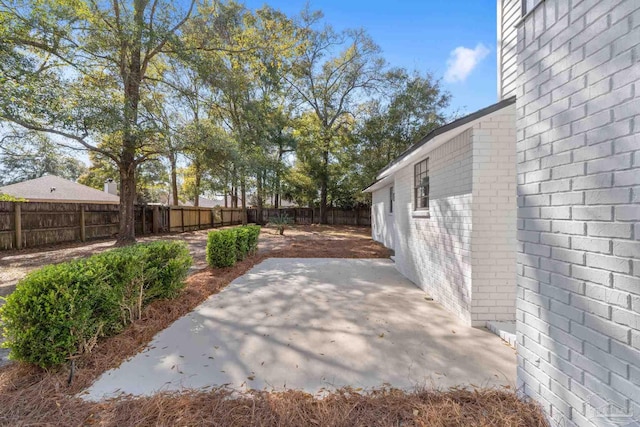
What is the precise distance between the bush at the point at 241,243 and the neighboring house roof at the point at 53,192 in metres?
13.2

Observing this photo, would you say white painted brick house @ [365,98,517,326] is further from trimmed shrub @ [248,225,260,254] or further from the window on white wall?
trimmed shrub @ [248,225,260,254]

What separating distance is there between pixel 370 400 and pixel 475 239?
240 cm

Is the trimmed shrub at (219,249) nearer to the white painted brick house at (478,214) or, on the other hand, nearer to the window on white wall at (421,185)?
the window on white wall at (421,185)

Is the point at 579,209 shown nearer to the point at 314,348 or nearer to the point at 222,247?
the point at 314,348

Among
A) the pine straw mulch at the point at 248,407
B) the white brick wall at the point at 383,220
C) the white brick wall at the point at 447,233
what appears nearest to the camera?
the pine straw mulch at the point at 248,407

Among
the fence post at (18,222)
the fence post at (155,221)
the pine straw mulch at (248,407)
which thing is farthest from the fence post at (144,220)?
the pine straw mulch at (248,407)

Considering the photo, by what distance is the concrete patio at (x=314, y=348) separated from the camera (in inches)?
94.2

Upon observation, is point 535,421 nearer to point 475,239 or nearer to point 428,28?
point 475,239

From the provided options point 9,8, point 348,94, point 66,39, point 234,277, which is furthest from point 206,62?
point 348,94

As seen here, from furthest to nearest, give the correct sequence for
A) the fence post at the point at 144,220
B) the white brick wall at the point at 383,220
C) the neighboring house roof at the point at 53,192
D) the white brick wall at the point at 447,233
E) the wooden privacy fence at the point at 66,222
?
1. the fence post at the point at 144,220
2. the neighboring house roof at the point at 53,192
3. the white brick wall at the point at 383,220
4. the wooden privacy fence at the point at 66,222
5. the white brick wall at the point at 447,233

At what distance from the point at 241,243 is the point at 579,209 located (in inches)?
277

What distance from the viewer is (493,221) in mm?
3494

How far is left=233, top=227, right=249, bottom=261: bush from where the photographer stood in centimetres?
730

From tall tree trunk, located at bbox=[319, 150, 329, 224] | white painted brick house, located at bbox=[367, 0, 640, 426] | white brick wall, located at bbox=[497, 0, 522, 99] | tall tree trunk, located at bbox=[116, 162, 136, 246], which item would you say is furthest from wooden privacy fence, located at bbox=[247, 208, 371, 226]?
white painted brick house, located at bbox=[367, 0, 640, 426]
